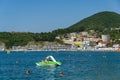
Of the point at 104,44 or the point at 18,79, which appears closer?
the point at 18,79

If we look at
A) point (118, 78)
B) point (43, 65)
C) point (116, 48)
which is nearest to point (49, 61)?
point (43, 65)

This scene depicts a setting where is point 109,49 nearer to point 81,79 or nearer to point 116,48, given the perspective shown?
point 116,48

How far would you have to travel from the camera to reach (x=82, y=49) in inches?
7830

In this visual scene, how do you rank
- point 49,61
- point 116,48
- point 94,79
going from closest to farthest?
point 94,79 → point 49,61 → point 116,48

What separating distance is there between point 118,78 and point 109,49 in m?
156

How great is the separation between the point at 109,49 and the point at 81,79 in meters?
156

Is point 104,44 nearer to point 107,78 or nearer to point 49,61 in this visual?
point 49,61

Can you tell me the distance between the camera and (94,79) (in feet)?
114

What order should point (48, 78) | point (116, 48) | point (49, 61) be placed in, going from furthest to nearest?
point (116, 48) < point (49, 61) < point (48, 78)

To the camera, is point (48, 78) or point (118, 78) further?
point (48, 78)

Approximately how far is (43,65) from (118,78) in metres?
21.3

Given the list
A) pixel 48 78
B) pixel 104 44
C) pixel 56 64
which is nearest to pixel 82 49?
pixel 104 44

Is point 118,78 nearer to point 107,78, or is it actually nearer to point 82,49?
point 107,78

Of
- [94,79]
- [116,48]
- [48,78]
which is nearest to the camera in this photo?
[94,79]
